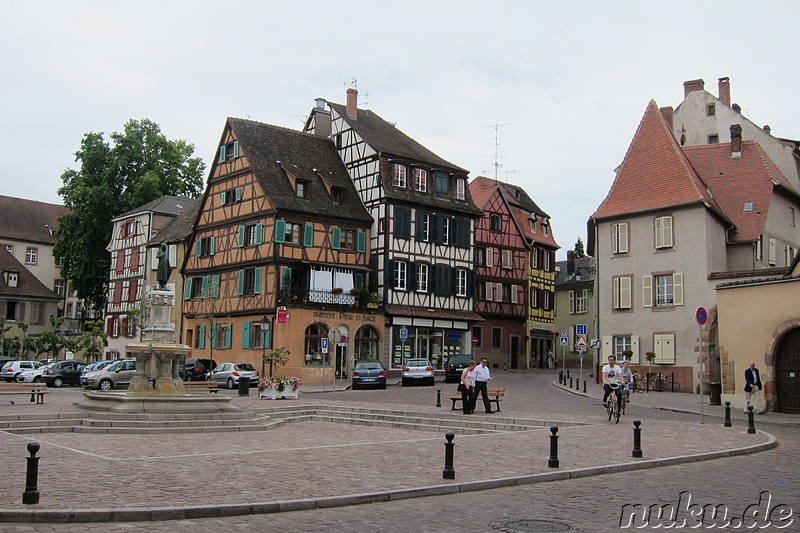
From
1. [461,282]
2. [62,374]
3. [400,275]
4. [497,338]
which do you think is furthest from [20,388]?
[497,338]

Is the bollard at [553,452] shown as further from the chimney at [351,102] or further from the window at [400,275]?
the chimney at [351,102]

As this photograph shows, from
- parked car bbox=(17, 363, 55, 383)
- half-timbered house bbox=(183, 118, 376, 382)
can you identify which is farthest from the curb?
parked car bbox=(17, 363, 55, 383)

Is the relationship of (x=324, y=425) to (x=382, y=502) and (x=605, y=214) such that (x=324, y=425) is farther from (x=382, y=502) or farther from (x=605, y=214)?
(x=605, y=214)

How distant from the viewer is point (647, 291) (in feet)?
130

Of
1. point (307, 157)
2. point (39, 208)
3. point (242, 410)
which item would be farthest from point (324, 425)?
point (39, 208)

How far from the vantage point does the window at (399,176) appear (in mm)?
48406

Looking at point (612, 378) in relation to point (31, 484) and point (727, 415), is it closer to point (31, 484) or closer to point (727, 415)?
point (727, 415)

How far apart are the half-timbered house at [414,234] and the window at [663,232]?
13737 millimetres

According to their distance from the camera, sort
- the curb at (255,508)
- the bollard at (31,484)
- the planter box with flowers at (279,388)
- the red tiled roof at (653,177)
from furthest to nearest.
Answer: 1. the red tiled roof at (653,177)
2. the planter box with flowers at (279,388)
3. the bollard at (31,484)
4. the curb at (255,508)

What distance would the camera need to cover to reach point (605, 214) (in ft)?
137

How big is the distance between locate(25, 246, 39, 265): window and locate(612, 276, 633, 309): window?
53.6m

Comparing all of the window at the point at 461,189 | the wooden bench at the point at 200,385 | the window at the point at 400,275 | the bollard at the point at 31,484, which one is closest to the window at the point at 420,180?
the window at the point at 461,189

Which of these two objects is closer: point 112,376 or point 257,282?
point 112,376

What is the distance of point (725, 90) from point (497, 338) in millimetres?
20997
